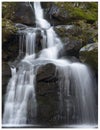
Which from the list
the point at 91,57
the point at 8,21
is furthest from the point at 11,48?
the point at 91,57

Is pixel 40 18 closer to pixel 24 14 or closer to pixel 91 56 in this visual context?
pixel 24 14

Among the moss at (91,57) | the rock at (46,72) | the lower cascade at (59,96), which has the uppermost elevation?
the moss at (91,57)

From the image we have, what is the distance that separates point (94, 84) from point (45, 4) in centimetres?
718

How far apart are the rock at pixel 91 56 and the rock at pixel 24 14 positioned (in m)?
4.61

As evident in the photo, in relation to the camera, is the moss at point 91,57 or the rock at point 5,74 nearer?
the moss at point 91,57

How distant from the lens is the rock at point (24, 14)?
1433 centimetres

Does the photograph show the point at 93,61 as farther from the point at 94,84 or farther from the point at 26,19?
the point at 26,19

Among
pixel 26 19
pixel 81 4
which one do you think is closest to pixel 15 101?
pixel 26 19

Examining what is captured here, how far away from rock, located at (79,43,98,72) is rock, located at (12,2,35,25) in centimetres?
461

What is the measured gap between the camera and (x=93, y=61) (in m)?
10.3

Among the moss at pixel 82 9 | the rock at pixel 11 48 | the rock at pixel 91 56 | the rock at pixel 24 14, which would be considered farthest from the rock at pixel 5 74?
the moss at pixel 82 9

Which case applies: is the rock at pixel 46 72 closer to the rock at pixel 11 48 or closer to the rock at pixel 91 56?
the rock at pixel 91 56

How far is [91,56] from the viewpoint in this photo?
33.3 feet

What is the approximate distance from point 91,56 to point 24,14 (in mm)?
5297
